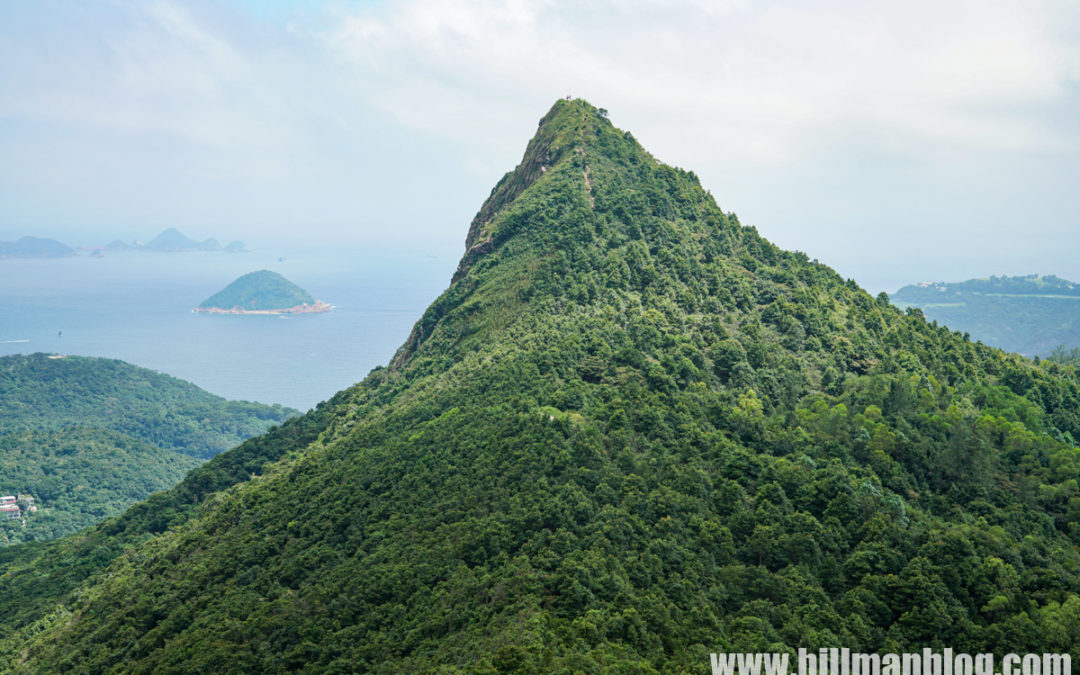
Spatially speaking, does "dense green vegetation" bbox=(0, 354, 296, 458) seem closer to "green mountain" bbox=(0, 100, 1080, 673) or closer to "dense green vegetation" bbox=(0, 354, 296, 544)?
"dense green vegetation" bbox=(0, 354, 296, 544)

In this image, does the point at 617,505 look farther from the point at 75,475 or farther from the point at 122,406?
the point at 122,406

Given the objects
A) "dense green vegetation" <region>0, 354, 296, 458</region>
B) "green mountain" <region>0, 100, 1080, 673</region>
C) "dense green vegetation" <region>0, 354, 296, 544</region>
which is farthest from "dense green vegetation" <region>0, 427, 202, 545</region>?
"green mountain" <region>0, 100, 1080, 673</region>

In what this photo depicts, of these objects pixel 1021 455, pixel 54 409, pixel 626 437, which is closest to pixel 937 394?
pixel 1021 455

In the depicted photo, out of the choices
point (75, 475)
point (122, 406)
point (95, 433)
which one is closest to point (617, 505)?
point (75, 475)

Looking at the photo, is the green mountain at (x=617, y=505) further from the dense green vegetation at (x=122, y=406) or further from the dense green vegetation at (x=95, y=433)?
the dense green vegetation at (x=122, y=406)

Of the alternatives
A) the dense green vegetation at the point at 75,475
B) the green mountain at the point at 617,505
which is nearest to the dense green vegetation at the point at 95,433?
the dense green vegetation at the point at 75,475
